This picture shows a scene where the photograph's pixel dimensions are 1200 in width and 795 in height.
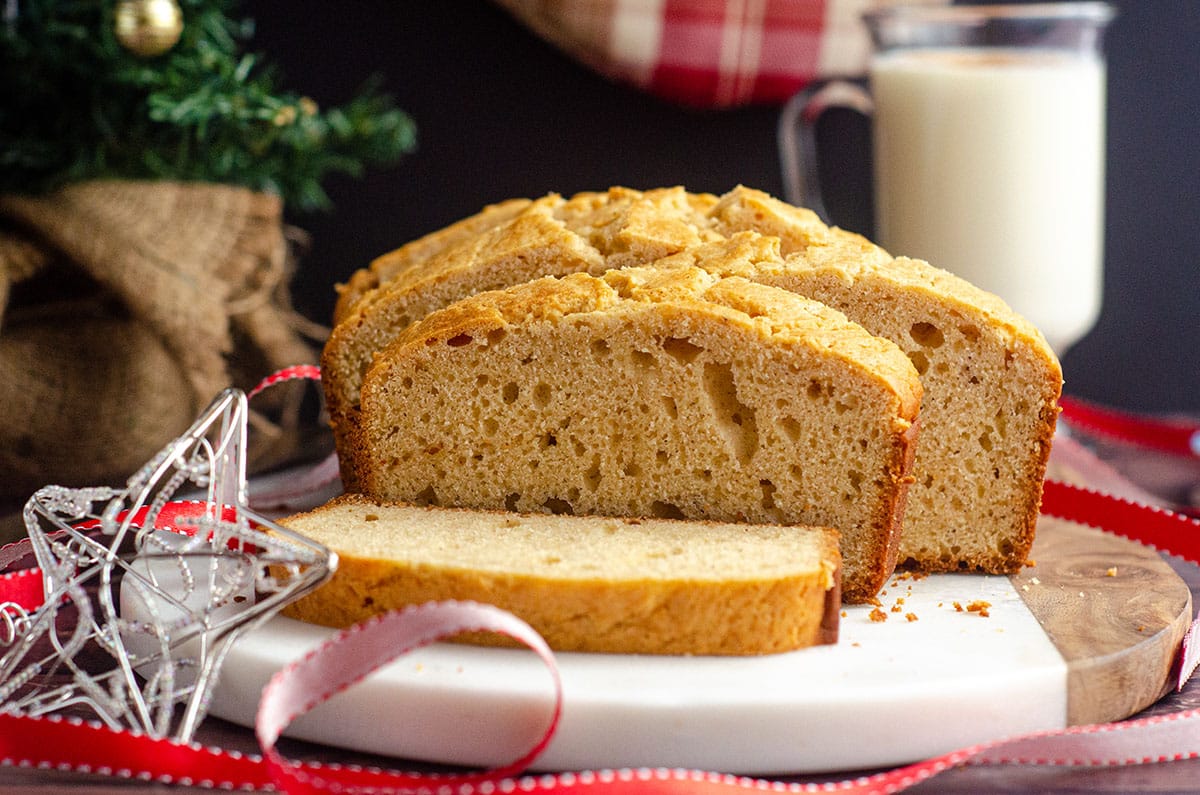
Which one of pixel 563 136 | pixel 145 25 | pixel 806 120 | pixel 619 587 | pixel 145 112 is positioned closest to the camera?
pixel 619 587

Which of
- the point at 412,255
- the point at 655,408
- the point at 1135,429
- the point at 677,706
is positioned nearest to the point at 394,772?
the point at 677,706

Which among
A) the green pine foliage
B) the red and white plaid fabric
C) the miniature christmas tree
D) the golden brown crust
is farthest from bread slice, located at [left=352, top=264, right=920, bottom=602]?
the red and white plaid fabric

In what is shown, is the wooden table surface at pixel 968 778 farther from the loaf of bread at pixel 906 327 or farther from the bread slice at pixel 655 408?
the loaf of bread at pixel 906 327

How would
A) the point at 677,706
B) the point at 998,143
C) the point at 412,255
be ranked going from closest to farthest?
the point at 677,706
the point at 412,255
the point at 998,143

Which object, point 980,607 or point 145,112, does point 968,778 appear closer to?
point 980,607

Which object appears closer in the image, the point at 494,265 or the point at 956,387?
the point at 956,387

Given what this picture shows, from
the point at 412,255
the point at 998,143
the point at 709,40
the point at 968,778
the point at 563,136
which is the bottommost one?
the point at 968,778

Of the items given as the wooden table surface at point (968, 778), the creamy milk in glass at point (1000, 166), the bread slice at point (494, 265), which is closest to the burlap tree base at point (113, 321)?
the bread slice at point (494, 265)
